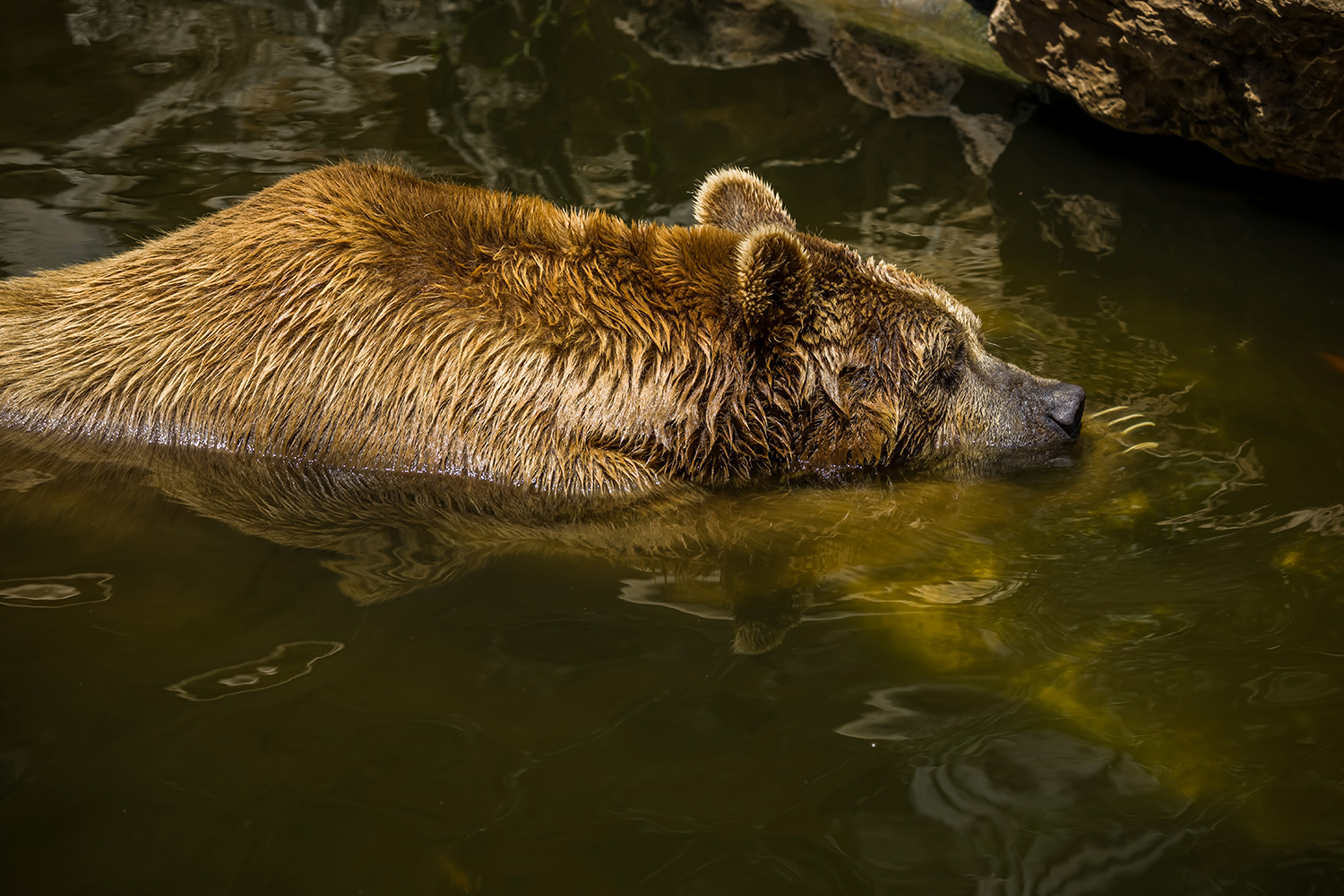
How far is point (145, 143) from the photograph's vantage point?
769cm

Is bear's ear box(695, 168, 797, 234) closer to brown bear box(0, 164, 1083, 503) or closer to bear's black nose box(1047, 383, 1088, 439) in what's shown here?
brown bear box(0, 164, 1083, 503)

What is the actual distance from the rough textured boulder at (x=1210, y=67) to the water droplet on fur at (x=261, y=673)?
605 centimetres

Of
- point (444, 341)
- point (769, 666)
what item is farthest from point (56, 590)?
point (769, 666)

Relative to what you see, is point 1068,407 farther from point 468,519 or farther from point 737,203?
point 468,519

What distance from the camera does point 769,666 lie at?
3564 millimetres

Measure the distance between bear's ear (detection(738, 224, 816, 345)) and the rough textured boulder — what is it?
3679mm

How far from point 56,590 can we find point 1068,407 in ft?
13.5

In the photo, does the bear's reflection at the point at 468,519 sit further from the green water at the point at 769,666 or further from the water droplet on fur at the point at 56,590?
the water droplet on fur at the point at 56,590

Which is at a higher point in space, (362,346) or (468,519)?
(362,346)

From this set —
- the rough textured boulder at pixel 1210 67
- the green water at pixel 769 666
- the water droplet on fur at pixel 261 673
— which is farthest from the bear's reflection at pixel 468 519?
the rough textured boulder at pixel 1210 67

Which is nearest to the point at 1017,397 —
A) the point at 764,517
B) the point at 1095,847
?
the point at 764,517

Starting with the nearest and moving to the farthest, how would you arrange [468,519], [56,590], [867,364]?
[56,590]
[468,519]
[867,364]

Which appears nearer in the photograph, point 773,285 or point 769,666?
point 769,666

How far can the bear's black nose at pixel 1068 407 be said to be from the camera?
16.4 ft
